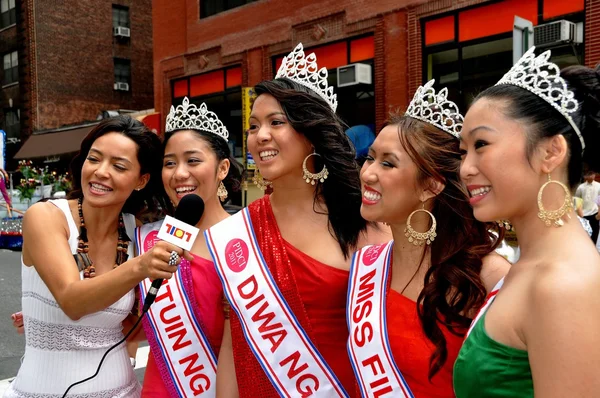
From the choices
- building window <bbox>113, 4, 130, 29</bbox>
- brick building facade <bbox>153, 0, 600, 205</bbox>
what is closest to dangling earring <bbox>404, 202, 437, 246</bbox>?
brick building facade <bbox>153, 0, 600, 205</bbox>

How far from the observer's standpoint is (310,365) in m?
2.05

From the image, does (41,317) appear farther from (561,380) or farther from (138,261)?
(561,380)

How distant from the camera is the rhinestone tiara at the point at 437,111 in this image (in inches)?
71.5

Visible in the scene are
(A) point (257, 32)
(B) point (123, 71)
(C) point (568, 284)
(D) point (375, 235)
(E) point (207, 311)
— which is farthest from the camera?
(B) point (123, 71)

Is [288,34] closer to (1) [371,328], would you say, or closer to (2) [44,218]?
(2) [44,218]

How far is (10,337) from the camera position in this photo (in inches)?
217

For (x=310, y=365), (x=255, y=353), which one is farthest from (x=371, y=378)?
(x=255, y=353)

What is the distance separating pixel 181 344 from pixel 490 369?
1463 mm

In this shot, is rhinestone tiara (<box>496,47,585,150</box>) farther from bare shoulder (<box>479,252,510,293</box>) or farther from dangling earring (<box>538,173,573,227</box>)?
bare shoulder (<box>479,252,510,293</box>)

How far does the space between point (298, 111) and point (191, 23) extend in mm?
14251

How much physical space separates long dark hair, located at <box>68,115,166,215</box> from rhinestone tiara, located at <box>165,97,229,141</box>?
234 millimetres

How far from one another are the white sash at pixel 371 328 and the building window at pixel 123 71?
26.0 meters

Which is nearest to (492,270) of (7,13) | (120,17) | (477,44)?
(477,44)

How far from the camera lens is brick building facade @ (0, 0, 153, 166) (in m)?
23.8
